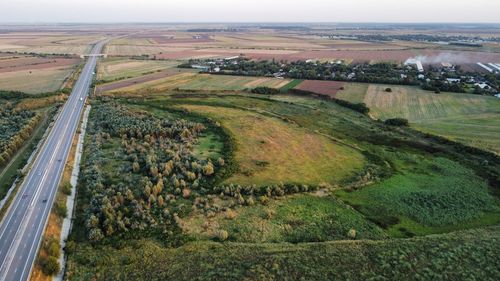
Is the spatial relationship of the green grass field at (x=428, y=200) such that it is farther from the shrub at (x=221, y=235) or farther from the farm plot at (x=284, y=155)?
the shrub at (x=221, y=235)

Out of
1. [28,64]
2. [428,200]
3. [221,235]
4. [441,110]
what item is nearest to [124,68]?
[28,64]

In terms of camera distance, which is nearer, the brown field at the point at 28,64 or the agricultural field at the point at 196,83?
the agricultural field at the point at 196,83

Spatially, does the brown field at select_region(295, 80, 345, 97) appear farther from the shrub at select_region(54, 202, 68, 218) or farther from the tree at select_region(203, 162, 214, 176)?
the shrub at select_region(54, 202, 68, 218)

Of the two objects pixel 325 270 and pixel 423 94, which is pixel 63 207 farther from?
pixel 423 94

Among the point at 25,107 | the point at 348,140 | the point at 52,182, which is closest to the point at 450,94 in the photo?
the point at 348,140

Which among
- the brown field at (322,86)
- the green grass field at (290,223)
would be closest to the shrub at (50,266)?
the green grass field at (290,223)

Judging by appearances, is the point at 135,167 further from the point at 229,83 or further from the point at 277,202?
the point at 229,83

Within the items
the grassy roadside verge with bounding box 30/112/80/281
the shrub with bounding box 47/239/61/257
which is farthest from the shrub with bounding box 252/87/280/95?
the shrub with bounding box 47/239/61/257
